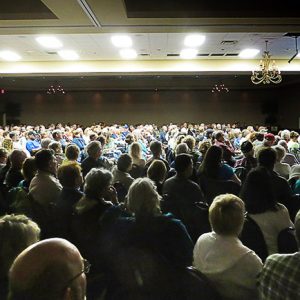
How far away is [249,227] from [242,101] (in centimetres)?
2227

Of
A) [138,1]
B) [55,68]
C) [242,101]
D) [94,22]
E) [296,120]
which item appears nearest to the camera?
[138,1]

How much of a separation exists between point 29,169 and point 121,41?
7.18 m

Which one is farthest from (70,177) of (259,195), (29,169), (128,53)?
(128,53)

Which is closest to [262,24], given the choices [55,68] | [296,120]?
[55,68]

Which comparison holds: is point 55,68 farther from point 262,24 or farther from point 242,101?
point 242,101

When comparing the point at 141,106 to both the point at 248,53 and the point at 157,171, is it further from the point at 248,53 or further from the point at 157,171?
the point at 157,171

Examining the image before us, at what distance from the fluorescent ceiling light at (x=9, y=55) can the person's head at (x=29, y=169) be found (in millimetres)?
9245

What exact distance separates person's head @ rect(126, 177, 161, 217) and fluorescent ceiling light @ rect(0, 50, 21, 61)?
11251 mm

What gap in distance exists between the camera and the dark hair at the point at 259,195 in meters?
3.35

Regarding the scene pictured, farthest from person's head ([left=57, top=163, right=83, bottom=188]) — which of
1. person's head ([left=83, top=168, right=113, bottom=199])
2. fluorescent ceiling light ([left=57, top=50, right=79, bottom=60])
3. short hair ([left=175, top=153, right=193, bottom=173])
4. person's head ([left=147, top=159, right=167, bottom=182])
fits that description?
fluorescent ceiling light ([left=57, top=50, right=79, bottom=60])

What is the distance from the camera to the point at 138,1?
6.64 meters

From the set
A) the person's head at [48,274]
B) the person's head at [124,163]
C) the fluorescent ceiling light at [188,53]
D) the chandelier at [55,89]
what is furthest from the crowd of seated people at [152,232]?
the chandelier at [55,89]

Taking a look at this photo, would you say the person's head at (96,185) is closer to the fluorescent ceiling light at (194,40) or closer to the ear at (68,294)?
the ear at (68,294)

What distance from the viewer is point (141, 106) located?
24719 mm
